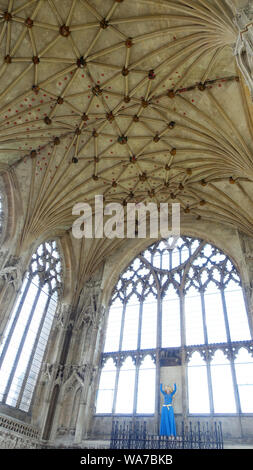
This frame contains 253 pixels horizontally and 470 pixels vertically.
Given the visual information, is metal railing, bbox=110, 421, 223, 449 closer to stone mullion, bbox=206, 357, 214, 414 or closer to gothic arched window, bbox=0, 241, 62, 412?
stone mullion, bbox=206, 357, 214, 414

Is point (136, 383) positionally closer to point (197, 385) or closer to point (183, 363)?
point (183, 363)

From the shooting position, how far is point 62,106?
1226 cm

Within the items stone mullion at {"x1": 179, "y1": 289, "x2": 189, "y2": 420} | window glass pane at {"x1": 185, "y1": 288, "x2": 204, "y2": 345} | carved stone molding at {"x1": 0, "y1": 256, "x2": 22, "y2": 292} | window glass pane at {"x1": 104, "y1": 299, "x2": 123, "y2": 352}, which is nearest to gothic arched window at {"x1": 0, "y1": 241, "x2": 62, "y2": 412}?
carved stone molding at {"x1": 0, "y1": 256, "x2": 22, "y2": 292}

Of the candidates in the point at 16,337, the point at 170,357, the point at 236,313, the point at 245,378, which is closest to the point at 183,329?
the point at 170,357

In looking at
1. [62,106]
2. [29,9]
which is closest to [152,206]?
[62,106]

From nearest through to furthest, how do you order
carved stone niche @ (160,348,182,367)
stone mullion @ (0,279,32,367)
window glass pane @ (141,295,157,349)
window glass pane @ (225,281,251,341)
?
1. stone mullion @ (0,279,32,367)
2. window glass pane @ (225,281,251,341)
3. carved stone niche @ (160,348,182,367)
4. window glass pane @ (141,295,157,349)

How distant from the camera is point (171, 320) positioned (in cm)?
1402

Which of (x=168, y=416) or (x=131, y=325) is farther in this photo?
(x=131, y=325)

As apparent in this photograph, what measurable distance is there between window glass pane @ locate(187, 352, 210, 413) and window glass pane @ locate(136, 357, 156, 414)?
140 centimetres

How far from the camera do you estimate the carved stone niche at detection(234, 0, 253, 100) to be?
6.71 metres

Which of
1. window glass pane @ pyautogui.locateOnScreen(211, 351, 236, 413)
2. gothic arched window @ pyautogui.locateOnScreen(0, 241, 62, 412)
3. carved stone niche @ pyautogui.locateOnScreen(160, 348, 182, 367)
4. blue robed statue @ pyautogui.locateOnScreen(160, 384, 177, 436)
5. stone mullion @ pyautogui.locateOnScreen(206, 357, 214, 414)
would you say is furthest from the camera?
carved stone niche @ pyautogui.locateOnScreen(160, 348, 182, 367)

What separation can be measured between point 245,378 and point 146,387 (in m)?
3.57

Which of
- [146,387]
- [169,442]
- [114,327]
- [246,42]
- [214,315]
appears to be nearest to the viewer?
[246,42]
